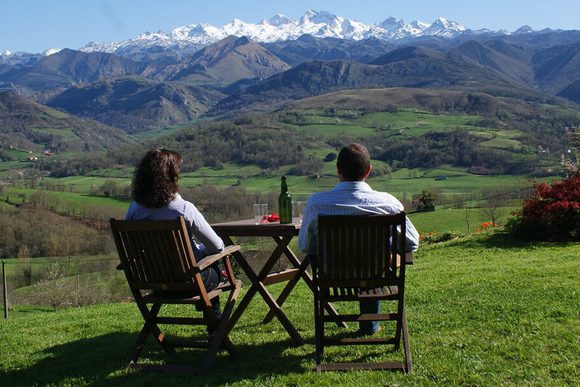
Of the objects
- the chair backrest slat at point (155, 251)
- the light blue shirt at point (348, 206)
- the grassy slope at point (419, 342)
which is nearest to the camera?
the grassy slope at point (419, 342)

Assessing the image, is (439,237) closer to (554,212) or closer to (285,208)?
(554,212)

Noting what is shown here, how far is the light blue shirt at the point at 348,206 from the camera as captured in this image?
4973mm

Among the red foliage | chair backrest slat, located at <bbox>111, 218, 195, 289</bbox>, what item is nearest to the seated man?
chair backrest slat, located at <bbox>111, 218, 195, 289</bbox>

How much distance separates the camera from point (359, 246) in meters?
4.72

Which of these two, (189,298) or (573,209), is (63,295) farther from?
(189,298)

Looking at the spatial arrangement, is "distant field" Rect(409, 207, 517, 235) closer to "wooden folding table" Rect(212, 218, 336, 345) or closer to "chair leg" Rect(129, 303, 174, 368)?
"wooden folding table" Rect(212, 218, 336, 345)

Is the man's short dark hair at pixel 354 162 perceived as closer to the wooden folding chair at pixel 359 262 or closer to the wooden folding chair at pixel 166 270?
the wooden folding chair at pixel 359 262

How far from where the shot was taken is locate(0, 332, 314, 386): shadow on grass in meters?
4.77

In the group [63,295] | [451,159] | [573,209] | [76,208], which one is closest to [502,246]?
[573,209]

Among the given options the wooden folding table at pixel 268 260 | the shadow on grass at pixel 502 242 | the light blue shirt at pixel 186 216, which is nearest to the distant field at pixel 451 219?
the shadow on grass at pixel 502 242

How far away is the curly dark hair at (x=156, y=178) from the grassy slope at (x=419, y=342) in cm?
136

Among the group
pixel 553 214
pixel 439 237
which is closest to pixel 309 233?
pixel 553 214

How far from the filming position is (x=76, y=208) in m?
68.6

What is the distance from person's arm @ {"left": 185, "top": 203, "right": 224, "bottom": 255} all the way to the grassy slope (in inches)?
37.0
